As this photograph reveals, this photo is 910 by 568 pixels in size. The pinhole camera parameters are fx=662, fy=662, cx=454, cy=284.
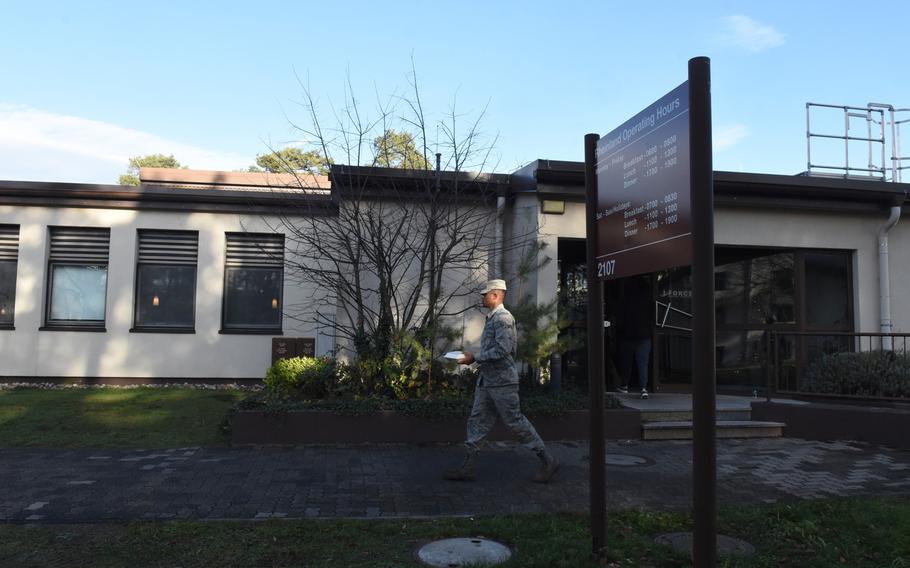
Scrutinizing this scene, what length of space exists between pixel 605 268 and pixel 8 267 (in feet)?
40.2

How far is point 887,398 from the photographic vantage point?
8352mm

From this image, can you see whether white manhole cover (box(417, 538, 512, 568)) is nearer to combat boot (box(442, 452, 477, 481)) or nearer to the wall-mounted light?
combat boot (box(442, 452, 477, 481))

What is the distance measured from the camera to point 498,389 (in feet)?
20.3

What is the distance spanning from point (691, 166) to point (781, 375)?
722 cm

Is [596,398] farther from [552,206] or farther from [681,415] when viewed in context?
[552,206]

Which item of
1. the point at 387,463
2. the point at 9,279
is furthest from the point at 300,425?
the point at 9,279

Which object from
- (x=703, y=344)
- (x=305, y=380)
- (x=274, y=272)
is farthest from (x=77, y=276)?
(x=703, y=344)

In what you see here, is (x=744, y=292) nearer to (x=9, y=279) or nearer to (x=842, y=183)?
(x=842, y=183)

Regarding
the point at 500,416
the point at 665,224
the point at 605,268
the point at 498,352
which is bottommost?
the point at 500,416

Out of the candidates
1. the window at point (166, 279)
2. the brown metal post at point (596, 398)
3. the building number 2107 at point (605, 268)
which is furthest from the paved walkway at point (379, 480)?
the window at point (166, 279)

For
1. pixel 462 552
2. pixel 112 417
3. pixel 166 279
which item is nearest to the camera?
pixel 462 552

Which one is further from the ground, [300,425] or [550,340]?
[550,340]

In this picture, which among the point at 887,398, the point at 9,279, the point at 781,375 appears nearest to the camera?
the point at 887,398

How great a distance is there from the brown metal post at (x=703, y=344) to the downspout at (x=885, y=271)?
32.2ft
